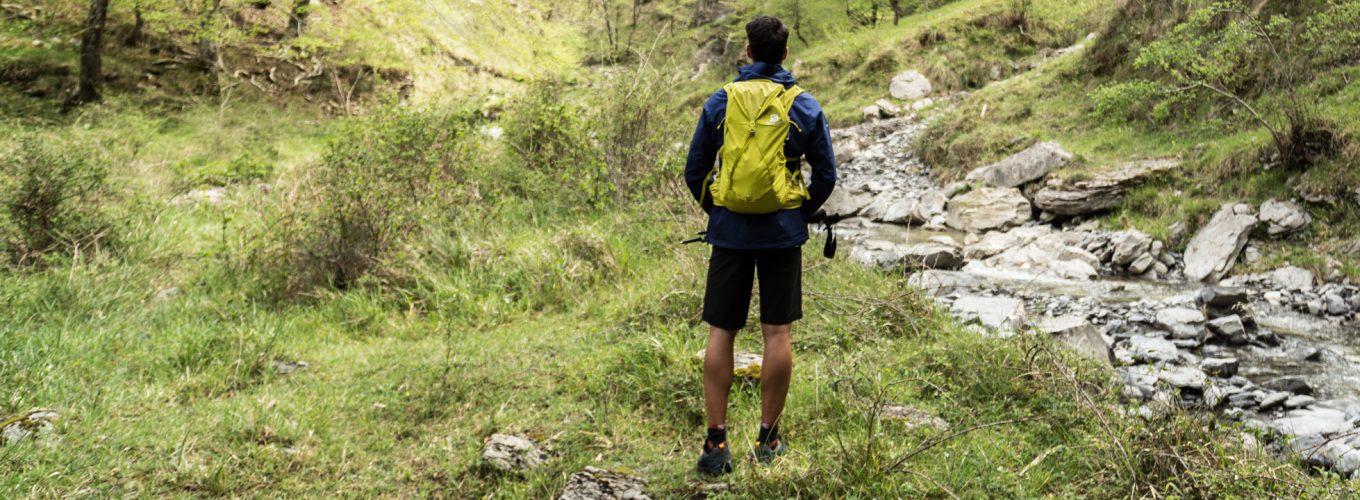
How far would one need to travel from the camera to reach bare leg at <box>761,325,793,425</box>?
3.45m

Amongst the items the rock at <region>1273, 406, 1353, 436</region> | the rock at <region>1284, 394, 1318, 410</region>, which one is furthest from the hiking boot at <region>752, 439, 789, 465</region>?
the rock at <region>1284, 394, 1318, 410</region>

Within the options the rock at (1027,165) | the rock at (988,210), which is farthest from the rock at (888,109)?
the rock at (988,210)

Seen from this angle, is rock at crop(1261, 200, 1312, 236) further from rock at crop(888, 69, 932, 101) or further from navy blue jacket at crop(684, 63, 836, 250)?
rock at crop(888, 69, 932, 101)

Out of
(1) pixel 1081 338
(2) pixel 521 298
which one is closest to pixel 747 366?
(1) pixel 1081 338

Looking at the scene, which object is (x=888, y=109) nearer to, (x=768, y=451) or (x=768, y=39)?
(x=768, y=39)

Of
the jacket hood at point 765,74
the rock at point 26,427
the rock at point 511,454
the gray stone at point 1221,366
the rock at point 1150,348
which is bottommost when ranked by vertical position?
the rock at point 1150,348

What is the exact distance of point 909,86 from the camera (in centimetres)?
2223

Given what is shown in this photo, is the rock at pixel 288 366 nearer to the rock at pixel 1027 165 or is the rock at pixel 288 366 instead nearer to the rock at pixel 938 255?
the rock at pixel 938 255

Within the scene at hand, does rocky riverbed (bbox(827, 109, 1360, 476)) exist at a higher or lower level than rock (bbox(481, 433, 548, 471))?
lower

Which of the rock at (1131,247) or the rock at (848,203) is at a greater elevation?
the rock at (1131,247)

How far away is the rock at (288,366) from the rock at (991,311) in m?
4.83

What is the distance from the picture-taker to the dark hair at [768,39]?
3334mm

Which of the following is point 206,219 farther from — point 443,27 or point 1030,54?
point 1030,54

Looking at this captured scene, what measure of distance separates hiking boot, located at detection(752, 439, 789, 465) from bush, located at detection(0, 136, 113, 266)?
Result: 6.67 meters
